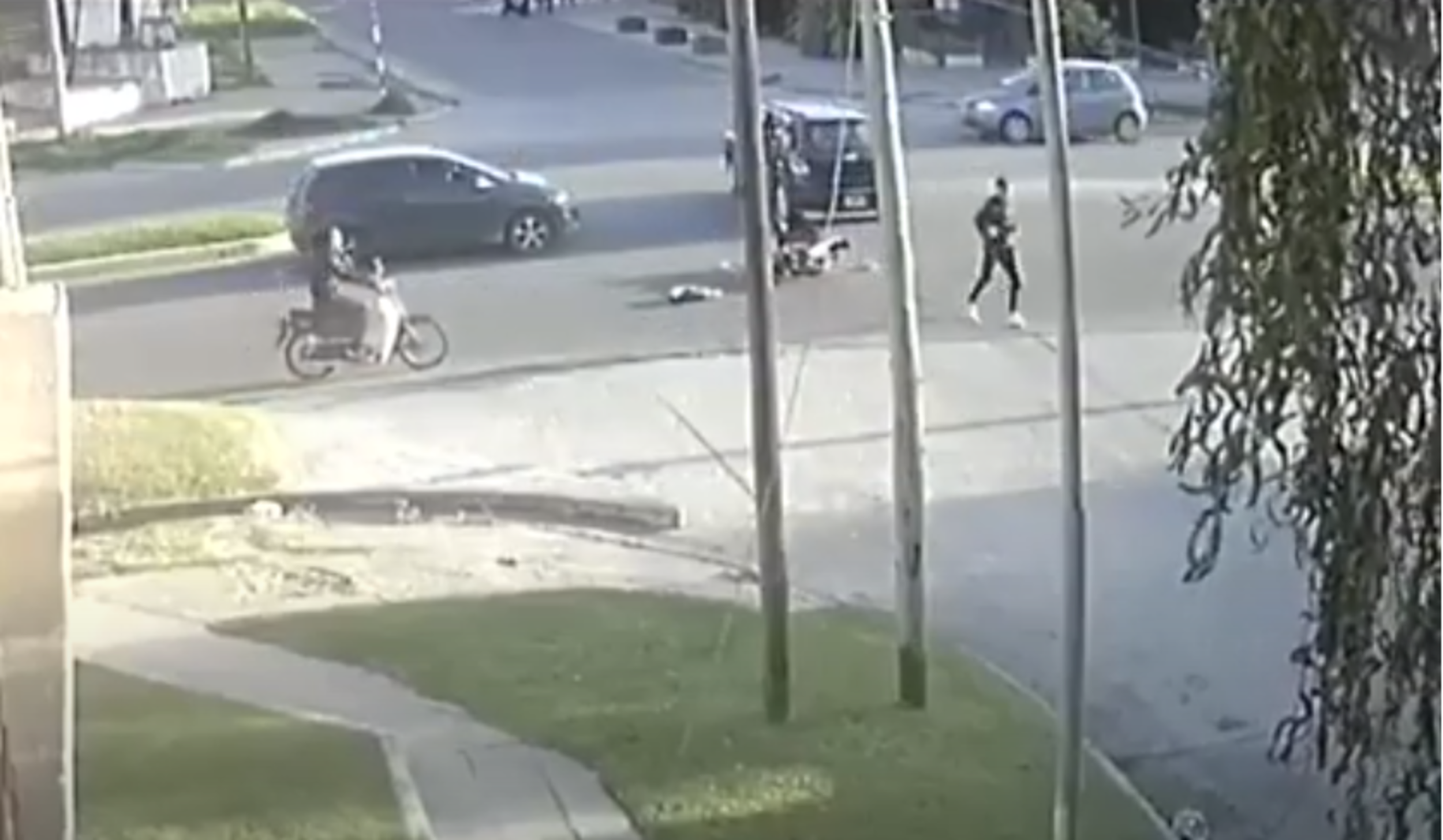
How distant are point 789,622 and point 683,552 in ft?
7.97

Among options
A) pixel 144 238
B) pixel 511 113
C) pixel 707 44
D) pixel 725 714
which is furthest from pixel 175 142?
pixel 725 714

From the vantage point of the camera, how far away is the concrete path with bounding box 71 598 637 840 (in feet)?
31.7

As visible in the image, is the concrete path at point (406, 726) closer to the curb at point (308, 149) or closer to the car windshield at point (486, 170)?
the car windshield at point (486, 170)

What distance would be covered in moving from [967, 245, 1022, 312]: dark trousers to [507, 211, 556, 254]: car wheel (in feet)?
16.9

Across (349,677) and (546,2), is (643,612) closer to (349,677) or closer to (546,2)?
(349,677)

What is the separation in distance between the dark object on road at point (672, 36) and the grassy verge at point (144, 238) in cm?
1396

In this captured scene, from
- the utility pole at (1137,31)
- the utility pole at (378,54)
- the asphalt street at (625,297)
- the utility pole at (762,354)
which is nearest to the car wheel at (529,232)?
the asphalt street at (625,297)

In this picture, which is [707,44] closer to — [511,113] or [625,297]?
[511,113]

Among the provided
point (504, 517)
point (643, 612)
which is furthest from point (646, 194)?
point (643, 612)

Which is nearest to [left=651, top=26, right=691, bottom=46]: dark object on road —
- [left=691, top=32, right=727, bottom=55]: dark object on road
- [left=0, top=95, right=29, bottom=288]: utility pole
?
[left=691, top=32, right=727, bottom=55]: dark object on road

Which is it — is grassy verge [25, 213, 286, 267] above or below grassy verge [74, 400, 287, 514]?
below

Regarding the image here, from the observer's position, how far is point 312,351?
794 inches

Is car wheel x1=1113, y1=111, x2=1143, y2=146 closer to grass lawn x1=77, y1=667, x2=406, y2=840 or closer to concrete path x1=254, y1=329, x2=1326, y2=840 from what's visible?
concrete path x1=254, y1=329, x2=1326, y2=840

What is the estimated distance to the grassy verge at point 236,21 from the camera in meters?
38.6
